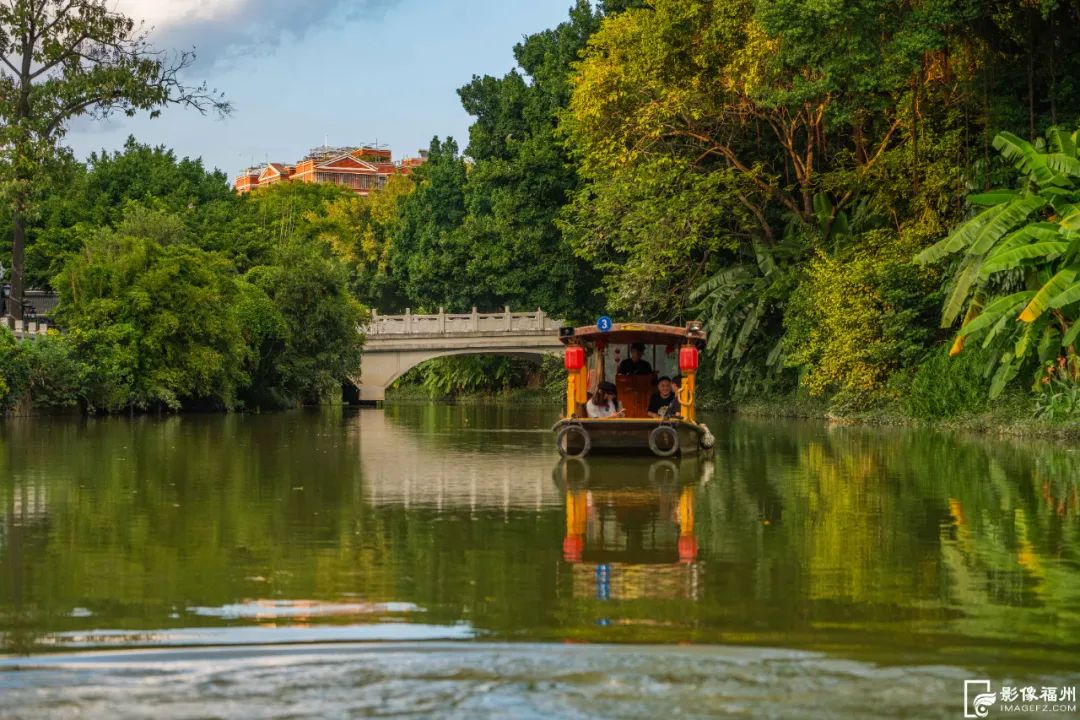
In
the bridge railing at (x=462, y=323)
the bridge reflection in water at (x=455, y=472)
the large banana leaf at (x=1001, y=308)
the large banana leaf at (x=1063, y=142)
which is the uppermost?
the large banana leaf at (x=1063, y=142)

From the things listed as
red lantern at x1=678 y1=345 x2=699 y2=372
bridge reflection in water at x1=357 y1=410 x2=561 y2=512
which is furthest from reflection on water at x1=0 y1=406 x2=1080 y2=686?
red lantern at x1=678 y1=345 x2=699 y2=372

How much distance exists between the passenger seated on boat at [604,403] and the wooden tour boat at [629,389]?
0.11 meters

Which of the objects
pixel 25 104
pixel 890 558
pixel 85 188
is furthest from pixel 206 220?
pixel 890 558

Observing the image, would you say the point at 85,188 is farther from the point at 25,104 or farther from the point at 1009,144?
the point at 1009,144

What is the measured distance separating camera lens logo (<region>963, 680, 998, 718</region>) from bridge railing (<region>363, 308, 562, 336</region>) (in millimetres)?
58378

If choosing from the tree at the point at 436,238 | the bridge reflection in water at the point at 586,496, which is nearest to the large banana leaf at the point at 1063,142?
the bridge reflection in water at the point at 586,496

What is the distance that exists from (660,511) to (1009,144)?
51.4 ft

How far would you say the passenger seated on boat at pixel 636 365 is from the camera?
28219mm

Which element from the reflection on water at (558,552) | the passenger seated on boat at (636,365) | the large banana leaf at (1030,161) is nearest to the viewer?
the reflection on water at (558,552)

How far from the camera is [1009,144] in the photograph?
28891 millimetres

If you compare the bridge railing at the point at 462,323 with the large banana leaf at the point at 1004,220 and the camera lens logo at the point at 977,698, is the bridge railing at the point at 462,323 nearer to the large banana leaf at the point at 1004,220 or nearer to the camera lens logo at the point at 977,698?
the large banana leaf at the point at 1004,220

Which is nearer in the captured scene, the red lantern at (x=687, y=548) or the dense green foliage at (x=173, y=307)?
the red lantern at (x=687, y=548)

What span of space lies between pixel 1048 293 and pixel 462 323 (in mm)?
43647

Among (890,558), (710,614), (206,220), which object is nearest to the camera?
(710,614)
